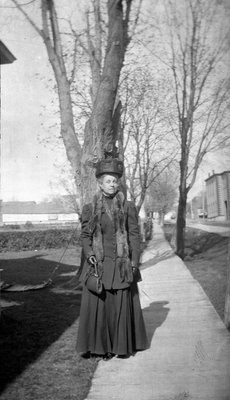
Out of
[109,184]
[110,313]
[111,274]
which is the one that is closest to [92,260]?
[111,274]

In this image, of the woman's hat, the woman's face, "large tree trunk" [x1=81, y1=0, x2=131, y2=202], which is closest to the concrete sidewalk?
the woman's face

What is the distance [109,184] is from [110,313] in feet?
4.22

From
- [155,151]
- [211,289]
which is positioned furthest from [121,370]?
[155,151]

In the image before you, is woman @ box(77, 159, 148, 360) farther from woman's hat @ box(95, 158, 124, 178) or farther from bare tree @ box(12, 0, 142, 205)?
bare tree @ box(12, 0, 142, 205)

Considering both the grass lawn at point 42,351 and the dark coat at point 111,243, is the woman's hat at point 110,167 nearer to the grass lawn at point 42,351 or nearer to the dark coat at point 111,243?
the dark coat at point 111,243

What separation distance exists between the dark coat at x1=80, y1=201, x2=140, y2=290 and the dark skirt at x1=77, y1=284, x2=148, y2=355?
0.50ft

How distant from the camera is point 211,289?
308 inches

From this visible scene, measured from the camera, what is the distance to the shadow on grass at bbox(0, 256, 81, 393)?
3744 millimetres

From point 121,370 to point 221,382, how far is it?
906 millimetres

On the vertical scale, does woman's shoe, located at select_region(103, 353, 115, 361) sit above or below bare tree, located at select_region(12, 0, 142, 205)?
below

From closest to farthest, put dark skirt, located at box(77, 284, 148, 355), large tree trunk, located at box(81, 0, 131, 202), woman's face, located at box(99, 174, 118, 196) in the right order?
dark skirt, located at box(77, 284, 148, 355), woman's face, located at box(99, 174, 118, 196), large tree trunk, located at box(81, 0, 131, 202)

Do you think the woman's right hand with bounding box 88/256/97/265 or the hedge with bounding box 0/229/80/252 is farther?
the hedge with bounding box 0/229/80/252

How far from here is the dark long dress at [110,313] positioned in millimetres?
3742

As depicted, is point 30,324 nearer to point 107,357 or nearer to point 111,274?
point 107,357
